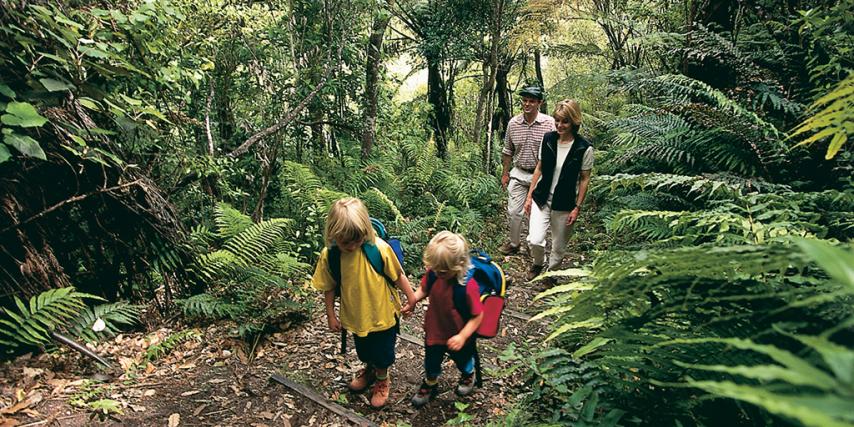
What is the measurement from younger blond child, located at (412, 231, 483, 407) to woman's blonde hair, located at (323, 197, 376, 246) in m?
0.50

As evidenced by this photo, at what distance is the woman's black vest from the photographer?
4934 mm

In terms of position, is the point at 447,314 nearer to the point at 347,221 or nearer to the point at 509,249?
the point at 347,221

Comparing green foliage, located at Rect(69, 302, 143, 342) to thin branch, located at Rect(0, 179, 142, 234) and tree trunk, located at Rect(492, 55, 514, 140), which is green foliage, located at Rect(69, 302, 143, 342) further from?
tree trunk, located at Rect(492, 55, 514, 140)

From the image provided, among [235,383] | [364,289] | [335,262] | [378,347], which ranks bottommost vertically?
[235,383]

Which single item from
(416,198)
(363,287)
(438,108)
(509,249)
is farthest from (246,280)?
(438,108)

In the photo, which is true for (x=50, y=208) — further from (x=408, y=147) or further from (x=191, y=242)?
(x=408, y=147)

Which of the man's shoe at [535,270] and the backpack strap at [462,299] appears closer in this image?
the backpack strap at [462,299]

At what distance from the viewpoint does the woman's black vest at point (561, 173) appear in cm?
493

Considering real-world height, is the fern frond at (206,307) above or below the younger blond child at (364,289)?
below

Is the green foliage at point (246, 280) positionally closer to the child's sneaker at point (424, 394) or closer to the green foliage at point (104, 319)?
the green foliage at point (104, 319)

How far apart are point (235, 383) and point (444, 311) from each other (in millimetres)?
1752

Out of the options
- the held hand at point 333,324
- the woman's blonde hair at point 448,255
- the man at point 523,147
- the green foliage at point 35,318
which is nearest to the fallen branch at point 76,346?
the green foliage at point 35,318

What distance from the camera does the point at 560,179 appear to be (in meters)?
5.04

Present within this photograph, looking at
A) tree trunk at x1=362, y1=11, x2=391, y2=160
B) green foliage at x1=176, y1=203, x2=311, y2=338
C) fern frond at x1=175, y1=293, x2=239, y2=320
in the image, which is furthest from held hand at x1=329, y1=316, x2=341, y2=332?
tree trunk at x1=362, y1=11, x2=391, y2=160
